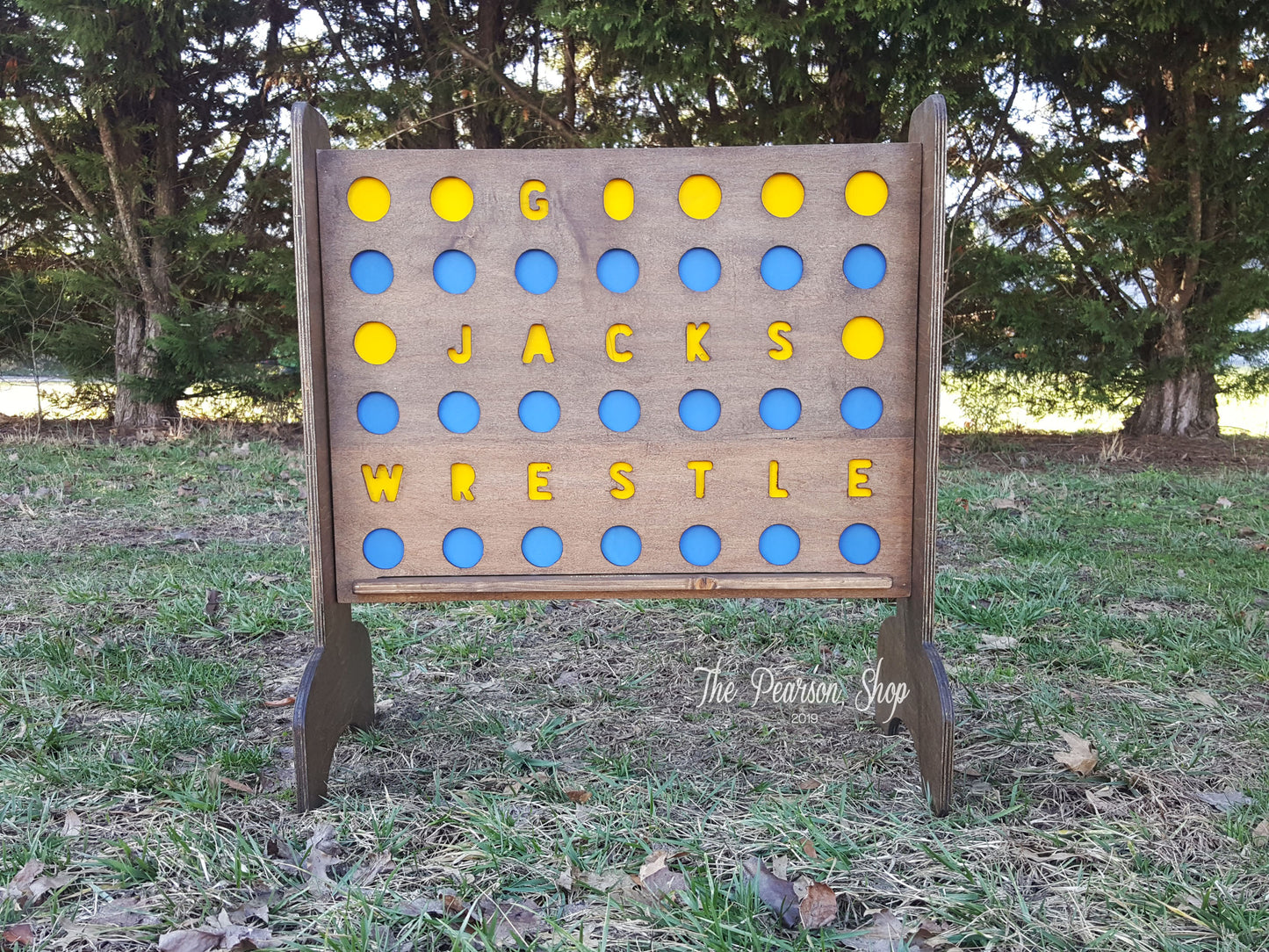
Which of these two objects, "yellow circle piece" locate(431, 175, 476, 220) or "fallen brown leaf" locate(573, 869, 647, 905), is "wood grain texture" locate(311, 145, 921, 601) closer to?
"yellow circle piece" locate(431, 175, 476, 220)

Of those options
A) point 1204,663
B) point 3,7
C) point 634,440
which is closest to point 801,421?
point 634,440

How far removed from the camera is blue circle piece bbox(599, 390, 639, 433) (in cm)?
195

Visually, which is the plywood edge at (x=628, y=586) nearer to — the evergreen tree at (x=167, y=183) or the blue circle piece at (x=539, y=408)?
the blue circle piece at (x=539, y=408)

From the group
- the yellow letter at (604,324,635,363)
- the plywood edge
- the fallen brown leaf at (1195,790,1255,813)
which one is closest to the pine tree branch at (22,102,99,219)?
the plywood edge

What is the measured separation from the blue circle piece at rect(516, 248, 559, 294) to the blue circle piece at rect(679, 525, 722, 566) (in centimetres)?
65

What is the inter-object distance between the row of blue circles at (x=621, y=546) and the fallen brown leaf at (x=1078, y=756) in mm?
653

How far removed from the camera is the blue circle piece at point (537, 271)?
75.7 inches

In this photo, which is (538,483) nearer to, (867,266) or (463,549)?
(463,549)

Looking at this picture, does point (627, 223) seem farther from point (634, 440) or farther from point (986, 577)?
point (986, 577)

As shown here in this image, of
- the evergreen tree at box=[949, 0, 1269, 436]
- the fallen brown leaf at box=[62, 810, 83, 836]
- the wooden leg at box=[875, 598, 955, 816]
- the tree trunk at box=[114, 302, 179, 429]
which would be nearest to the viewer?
the fallen brown leaf at box=[62, 810, 83, 836]

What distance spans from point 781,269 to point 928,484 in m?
0.58

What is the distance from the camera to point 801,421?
1.94m

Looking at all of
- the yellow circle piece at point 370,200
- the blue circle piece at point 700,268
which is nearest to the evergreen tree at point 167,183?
the yellow circle piece at point 370,200

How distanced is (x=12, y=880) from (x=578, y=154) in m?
1.80
